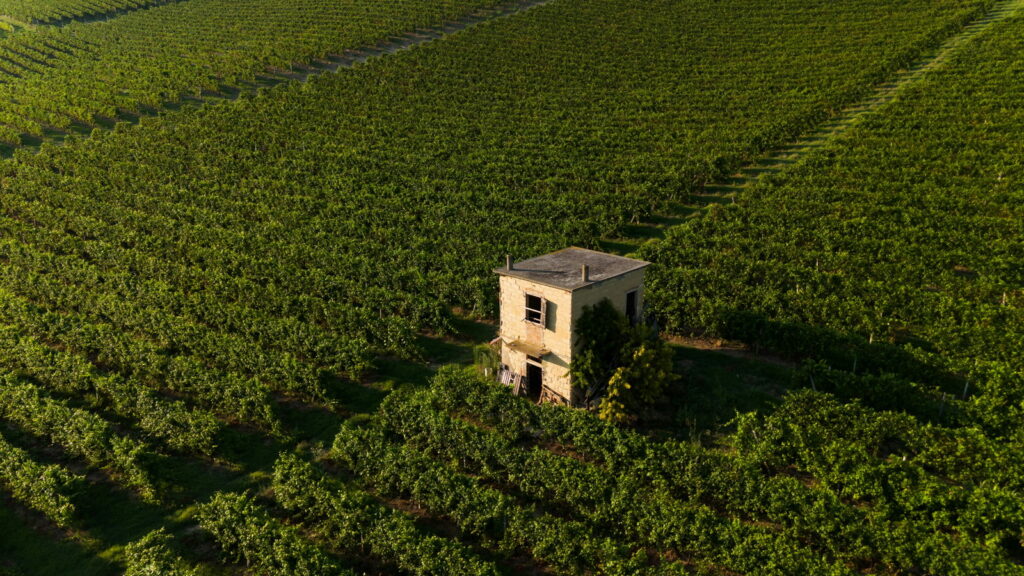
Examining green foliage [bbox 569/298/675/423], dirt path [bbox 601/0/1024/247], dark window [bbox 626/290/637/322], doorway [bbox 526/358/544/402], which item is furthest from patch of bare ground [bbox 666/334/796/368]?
dirt path [bbox 601/0/1024/247]

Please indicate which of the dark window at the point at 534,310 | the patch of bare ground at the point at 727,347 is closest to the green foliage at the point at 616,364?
the dark window at the point at 534,310

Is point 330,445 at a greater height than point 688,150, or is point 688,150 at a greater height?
point 688,150

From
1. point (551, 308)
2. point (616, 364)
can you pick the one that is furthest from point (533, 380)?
point (616, 364)

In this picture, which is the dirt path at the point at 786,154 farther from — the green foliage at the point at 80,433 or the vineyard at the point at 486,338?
the green foliage at the point at 80,433

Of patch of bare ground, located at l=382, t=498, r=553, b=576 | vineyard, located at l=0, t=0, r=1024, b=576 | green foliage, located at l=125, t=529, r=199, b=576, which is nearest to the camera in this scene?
green foliage, located at l=125, t=529, r=199, b=576

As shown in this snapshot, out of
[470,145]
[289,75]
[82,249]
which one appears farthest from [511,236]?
[289,75]

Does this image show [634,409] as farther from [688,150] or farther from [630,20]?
[630,20]

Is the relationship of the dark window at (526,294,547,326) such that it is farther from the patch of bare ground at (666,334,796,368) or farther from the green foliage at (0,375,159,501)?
the green foliage at (0,375,159,501)

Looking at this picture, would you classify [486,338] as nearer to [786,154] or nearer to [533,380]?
[533,380]
